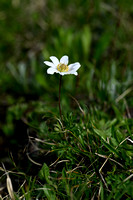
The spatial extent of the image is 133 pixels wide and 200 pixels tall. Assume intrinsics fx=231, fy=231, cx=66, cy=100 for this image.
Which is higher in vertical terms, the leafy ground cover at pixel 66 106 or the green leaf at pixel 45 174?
the leafy ground cover at pixel 66 106

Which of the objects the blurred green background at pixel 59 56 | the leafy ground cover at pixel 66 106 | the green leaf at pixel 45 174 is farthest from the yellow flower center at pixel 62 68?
the green leaf at pixel 45 174

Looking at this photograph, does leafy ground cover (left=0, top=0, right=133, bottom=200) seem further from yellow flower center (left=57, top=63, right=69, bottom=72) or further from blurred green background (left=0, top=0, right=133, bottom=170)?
yellow flower center (left=57, top=63, right=69, bottom=72)

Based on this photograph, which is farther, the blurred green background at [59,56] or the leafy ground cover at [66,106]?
the blurred green background at [59,56]

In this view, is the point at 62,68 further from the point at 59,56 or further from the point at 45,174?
the point at 59,56

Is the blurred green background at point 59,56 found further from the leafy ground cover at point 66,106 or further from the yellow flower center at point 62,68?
the yellow flower center at point 62,68

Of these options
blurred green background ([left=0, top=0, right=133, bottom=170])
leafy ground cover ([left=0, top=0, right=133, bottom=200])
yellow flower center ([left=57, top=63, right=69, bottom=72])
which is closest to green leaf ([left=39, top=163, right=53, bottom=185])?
leafy ground cover ([left=0, top=0, right=133, bottom=200])

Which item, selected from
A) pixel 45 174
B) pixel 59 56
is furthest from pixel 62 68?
pixel 59 56
